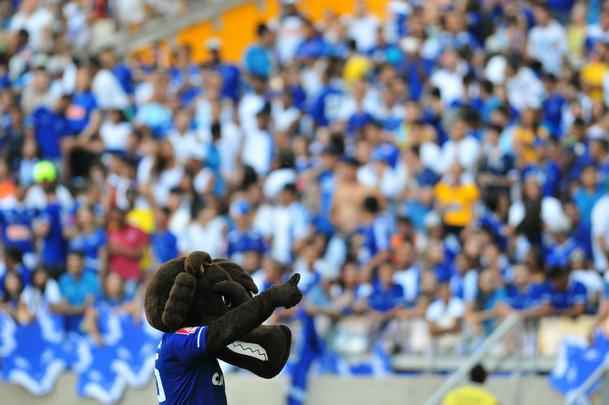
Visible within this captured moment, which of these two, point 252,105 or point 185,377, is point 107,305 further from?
point 185,377

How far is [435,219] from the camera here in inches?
563

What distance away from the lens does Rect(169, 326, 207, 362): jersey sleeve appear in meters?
6.83

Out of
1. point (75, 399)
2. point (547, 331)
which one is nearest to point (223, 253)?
point (75, 399)

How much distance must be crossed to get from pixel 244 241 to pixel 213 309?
7.81 m

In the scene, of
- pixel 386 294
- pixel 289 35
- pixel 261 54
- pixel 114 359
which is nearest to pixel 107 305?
pixel 114 359

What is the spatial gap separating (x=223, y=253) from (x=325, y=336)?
1.70 m

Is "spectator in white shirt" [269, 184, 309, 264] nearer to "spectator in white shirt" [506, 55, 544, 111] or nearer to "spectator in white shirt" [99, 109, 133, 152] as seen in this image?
"spectator in white shirt" [506, 55, 544, 111]

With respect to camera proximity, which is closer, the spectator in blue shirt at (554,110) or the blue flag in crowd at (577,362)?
the blue flag in crowd at (577,362)

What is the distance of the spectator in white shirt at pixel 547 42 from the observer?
17.1m

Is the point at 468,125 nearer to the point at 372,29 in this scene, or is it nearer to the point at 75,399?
the point at 372,29

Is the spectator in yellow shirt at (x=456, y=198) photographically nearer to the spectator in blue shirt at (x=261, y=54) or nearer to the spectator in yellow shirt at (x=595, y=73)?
the spectator in yellow shirt at (x=595, y=73)

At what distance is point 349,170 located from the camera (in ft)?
50.2

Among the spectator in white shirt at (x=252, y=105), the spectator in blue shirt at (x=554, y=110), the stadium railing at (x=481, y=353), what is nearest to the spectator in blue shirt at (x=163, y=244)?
the spectator in white shirt at (x=252, y=105)

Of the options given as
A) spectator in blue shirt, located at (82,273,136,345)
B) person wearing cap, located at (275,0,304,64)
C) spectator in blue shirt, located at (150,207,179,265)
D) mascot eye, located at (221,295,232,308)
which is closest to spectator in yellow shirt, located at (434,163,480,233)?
spectator in blue shirt, located at (150,207,179,265)
